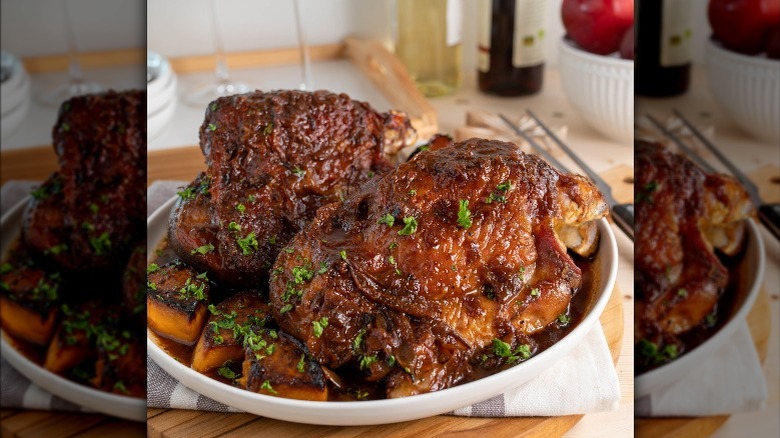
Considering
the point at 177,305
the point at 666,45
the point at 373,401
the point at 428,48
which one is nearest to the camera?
the point at 666,45

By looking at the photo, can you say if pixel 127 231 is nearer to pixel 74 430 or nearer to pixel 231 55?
pixel 74 430

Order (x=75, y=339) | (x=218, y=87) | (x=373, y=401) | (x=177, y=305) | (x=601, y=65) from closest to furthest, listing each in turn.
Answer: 1. (x=75, y=339)
2. (x=373, y=401)
3. (x=177, y=305)
4. (x=601, y=65)
5. (x=218, y=87)

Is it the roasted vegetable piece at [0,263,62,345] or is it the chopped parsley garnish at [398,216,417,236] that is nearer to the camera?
the roasted vegetable piece at [0,263,62,345]

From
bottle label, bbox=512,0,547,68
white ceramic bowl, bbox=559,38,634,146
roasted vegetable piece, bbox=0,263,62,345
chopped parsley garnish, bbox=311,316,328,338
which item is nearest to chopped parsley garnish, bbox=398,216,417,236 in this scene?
chopped parsley garnish, bbox=311,316,328,338

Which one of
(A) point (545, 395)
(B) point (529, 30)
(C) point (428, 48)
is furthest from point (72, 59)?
(C) point (428, 48)

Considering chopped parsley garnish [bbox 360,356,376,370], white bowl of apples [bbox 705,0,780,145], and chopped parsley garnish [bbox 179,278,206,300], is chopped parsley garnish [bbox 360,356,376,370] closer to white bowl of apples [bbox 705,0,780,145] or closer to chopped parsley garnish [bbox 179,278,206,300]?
chopped parsley garnish [bbox 179,278,206,300]

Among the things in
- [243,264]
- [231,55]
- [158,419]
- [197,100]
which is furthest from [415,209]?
[231,55]

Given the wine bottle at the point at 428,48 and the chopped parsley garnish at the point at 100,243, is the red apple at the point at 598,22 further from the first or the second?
the chopped parsley garnish at the point at 100,243

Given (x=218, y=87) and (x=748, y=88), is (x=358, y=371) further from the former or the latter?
(x=218, y=87)

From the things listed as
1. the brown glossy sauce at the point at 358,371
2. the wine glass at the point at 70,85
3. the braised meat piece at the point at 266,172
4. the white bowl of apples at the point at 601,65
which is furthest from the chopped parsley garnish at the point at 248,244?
the white bowl of apples at the point at 601,65
